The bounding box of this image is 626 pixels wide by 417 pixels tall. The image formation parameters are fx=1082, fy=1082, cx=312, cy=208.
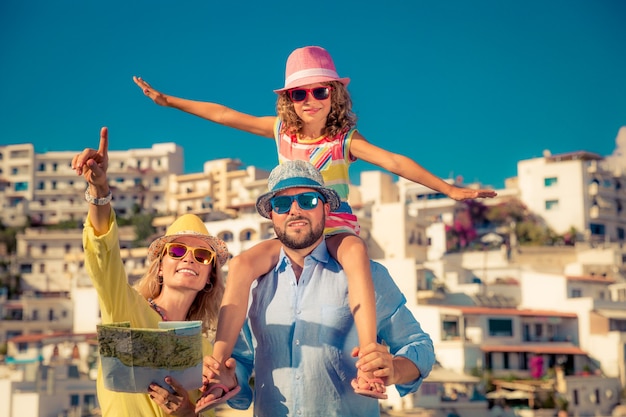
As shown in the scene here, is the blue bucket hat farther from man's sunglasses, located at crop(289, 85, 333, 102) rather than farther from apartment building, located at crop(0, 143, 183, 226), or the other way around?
apartment building, located at crop(0, 143, 183, 226)

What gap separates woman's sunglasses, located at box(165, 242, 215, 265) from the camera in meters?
7.14

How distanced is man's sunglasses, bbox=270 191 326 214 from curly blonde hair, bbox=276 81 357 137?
0.81m

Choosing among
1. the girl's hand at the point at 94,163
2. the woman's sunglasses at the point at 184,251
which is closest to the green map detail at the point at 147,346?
the girl's hand at the point at 94,163

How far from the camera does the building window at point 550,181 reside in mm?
85938

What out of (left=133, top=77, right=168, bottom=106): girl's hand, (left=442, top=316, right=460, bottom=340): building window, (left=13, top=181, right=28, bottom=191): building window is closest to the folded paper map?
(left=133, top=77, right=168, bottom=106): girl's hand

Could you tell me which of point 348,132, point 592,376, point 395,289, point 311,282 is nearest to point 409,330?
point 395,289

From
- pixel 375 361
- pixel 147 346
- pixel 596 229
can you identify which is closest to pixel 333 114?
pixel 375 361

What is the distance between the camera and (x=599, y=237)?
282ft

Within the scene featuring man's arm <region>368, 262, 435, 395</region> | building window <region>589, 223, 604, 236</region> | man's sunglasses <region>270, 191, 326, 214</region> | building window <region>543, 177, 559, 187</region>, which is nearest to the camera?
man's sunglasses <region>270, 191, 326, 214</region>

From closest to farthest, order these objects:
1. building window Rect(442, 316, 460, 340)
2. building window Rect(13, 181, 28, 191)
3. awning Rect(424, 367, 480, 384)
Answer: awning Rect(424, 367, 480, 384) < building window Rect(442, 316, 460, 340) < building window Rect(13, 181, 28, 191)

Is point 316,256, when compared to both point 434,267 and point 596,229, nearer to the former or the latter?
point 434,267

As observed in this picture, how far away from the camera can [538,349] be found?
53.7 meters

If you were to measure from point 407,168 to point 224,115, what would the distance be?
1.43 metres

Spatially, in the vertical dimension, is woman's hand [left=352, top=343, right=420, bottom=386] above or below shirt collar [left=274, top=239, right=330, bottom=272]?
below
